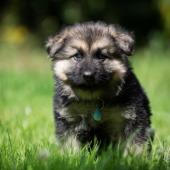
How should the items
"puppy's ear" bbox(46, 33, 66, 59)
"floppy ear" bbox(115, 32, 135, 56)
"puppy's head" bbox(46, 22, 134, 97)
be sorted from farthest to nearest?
1. "puppy's ear" bbox(46, 33, 66, 59)
2. "floppy ear" bbox(115, 32, 135, 56)
3. "puppy's head" bbox(46, 22, 134, 97)

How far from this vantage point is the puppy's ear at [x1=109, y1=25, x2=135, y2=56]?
19.7ft

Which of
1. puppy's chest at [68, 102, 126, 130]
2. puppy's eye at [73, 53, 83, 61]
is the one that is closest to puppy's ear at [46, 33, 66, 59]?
puppy's eye at [73, 53, 83, 61]

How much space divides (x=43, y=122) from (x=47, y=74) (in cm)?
527

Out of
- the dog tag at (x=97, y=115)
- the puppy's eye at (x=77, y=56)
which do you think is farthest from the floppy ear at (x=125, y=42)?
the dog tag at (x=97, y=115)

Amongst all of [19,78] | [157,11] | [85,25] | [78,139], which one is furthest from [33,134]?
[157,11]

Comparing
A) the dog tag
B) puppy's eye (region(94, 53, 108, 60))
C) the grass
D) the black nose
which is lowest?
the grass

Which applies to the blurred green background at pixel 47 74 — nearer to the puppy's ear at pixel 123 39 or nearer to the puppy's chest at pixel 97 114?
the puppy's chest at pixel 97 114

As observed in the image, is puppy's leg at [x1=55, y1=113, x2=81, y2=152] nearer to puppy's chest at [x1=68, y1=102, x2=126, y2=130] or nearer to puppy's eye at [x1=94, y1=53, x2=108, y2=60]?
puppy's chest at [x1=68, y1=102, x2=126, y2=130]

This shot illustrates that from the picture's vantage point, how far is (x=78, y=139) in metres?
5.91

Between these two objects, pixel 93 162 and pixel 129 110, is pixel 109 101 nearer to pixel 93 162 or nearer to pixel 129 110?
pixel 129 110

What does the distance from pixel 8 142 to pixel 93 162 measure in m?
0.83

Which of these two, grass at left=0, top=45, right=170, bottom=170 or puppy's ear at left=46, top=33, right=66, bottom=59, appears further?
puppy's ear at left=46, top=33, right=66, bottom=59

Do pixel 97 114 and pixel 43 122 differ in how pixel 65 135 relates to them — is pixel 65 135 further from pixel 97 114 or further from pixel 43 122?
pixel 43 122

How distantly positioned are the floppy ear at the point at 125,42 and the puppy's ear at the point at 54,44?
0.49 meters
